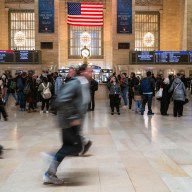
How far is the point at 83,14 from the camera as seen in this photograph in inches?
992

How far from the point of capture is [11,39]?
30.2m

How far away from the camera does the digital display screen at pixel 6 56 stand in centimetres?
2502

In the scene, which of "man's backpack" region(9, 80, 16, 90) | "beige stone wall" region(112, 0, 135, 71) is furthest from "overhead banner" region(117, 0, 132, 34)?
"man's backpack" region(9, 80, 16, 90)

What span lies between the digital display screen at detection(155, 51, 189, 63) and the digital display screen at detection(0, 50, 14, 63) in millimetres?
9334

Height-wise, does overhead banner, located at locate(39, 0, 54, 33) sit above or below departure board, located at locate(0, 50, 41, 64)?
above

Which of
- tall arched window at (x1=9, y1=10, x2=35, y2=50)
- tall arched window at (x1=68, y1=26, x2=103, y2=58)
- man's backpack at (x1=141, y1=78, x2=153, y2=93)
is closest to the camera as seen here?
man's backpack at (x1=141, y1=78, x2=153, y2=93)

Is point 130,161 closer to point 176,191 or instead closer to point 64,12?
point 176,191

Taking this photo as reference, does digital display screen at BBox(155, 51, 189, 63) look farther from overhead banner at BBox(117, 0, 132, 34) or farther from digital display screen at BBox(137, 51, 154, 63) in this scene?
overhead banner at BBox(117, 0, 132, 34)

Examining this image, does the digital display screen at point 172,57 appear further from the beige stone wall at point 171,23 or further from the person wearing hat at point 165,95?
the person wearing hat at point 165,95

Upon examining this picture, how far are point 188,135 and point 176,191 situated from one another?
15.1 ft

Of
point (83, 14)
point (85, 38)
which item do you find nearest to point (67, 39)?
point (85, 38)

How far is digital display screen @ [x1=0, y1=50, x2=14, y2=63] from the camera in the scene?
25.0 m

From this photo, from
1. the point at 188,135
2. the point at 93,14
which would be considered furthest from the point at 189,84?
the point at 188,135

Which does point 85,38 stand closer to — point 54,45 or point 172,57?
point 54,45
